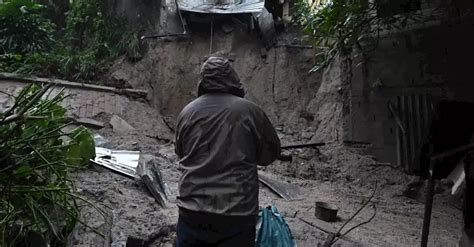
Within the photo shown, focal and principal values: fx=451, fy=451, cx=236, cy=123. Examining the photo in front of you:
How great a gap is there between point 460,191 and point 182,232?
460 cm

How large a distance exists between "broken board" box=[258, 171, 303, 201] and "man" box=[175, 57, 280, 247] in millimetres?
3059

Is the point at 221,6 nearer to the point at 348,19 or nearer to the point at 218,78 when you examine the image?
the point at 348,19

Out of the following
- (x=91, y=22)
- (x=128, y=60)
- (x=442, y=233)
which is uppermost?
(x=91, y=22)

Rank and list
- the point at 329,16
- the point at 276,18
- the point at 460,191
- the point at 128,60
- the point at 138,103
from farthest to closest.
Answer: the point at 276,18 → the point at 128,60 → the point at 138,103 → the point at 460,191 → the point at 329,16

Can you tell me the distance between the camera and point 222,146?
7.94ft

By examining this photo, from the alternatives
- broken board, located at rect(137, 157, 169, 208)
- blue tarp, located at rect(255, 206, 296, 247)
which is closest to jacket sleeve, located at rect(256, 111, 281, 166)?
blue tarp, located at rect(255, 206, 296, 247)

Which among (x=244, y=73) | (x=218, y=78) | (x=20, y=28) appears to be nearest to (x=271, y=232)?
(x=218, y=78)

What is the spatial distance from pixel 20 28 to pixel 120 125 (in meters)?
3.42

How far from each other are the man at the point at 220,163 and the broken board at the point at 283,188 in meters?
3.06

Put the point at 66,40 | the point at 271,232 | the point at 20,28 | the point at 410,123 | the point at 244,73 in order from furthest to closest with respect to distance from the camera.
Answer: the point at 244,73 < the point at 66,40 < the point at 20,28 < the point at 410,123 < the point at 271,232

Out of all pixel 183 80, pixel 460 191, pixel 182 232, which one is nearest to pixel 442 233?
pixel 460 191

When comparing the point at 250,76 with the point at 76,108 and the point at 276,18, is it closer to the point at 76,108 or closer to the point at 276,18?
the point at 276,18

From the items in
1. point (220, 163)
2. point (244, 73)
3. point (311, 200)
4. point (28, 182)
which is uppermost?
point (244, 73)

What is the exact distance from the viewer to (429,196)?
2406 millimetres
